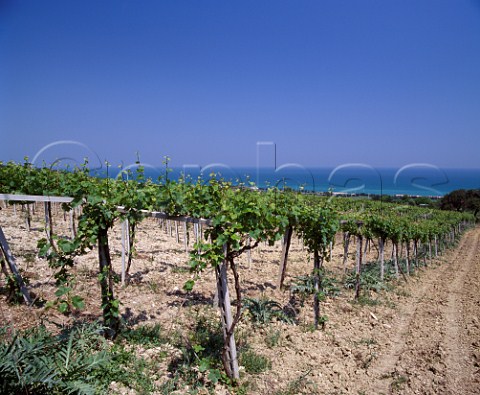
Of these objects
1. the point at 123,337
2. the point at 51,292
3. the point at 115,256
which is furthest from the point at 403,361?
the point at 115,256

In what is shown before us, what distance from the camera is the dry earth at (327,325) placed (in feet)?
13.1

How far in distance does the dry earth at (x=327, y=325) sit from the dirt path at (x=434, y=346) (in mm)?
17

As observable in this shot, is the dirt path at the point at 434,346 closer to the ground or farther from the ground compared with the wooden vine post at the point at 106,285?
closer to the ground

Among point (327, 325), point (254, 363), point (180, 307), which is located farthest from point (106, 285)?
point (327, 325)

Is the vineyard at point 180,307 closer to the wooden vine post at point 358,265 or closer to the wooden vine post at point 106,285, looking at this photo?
the wooden vine post at point 106,285

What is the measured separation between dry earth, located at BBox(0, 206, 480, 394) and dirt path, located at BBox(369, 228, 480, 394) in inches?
0.7

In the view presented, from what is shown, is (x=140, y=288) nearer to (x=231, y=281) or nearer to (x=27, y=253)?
(x=231, y=281)

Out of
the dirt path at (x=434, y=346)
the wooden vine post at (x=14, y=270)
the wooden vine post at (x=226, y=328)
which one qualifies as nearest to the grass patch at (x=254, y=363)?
the wooden vine post at (x=226, y=328)

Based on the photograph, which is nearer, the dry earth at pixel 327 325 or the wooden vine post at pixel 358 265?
the dry earth at pixel 327 325

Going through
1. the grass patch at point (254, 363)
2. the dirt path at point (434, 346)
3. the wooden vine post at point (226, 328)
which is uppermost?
the wooden vine post at point (226, 328)

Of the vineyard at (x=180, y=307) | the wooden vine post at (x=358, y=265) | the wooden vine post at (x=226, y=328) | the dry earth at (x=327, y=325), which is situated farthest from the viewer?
the wooden vine post at (x=358, y=265)

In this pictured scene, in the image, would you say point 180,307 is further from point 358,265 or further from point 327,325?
point 358,265

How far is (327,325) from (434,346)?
1708 mm

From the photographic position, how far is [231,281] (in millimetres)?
7109
